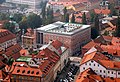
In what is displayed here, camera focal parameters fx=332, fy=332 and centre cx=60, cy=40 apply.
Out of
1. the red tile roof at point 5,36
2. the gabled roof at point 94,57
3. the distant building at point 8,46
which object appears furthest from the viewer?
the red tile roof at point 5,36

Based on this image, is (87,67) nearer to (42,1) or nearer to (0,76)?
(0,76)

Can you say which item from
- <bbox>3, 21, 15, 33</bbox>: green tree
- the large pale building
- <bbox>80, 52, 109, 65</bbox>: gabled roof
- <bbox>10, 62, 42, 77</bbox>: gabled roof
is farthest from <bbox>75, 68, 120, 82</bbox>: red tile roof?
the large pale building

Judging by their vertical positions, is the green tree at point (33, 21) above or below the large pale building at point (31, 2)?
below

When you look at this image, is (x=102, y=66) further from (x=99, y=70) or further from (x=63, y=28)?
(x=63, y=28)

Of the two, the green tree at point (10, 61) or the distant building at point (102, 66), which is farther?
the green tree at point (10, 61)

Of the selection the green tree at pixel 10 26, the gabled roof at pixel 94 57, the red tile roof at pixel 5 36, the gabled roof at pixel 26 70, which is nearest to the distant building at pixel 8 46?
the red tile roof at pixel 5 36

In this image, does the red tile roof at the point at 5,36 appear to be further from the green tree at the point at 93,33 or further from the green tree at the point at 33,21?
the green tree at the point at 93,33

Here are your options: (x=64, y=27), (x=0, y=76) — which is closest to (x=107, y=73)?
(x=0, y=76)

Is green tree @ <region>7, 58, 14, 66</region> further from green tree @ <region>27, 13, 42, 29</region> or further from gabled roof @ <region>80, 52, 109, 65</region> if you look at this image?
green tree @ <region>27, 13, 42, 29</region>
